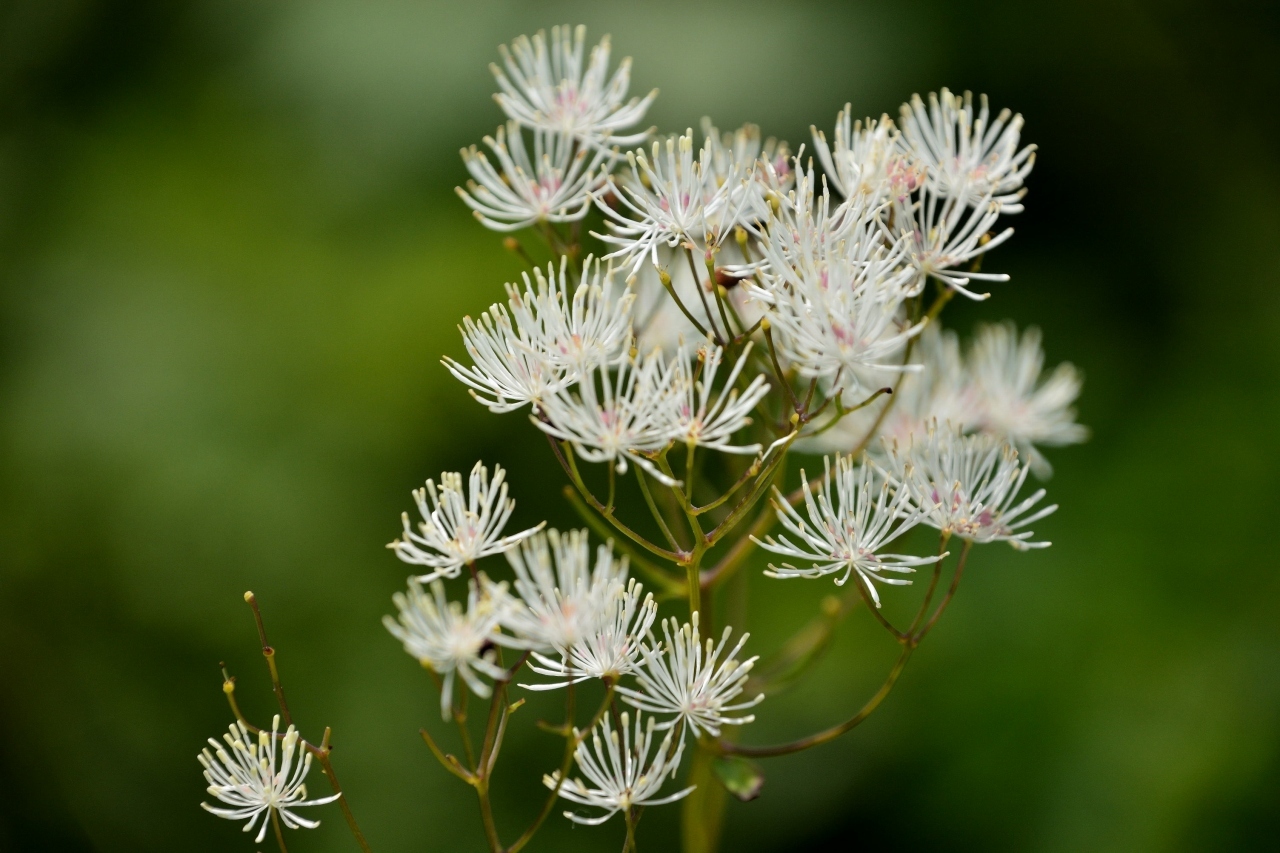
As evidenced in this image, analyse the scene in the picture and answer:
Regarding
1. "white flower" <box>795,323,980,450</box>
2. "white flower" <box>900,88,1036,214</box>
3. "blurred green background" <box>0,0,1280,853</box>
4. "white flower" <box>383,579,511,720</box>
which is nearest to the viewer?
"white flower" <box>383,579,511,720</box>

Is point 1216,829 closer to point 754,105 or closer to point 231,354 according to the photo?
point 754,105

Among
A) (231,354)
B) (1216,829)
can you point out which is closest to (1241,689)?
(1216,829)

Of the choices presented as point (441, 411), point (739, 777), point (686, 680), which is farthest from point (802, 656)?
point (441, 411)

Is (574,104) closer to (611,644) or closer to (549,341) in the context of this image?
(549,341)

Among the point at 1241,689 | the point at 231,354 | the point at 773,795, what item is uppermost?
the point at 231,354

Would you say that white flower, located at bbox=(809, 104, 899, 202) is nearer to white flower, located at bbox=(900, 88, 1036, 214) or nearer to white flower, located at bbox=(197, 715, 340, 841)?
white flower, located at bbox=(900, 88, 1036, 214)

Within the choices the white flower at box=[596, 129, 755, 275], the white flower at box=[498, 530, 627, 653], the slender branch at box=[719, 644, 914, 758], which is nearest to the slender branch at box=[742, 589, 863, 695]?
the slender branch at box=[719, 644, 914, 758]

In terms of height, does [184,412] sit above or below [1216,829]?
above
